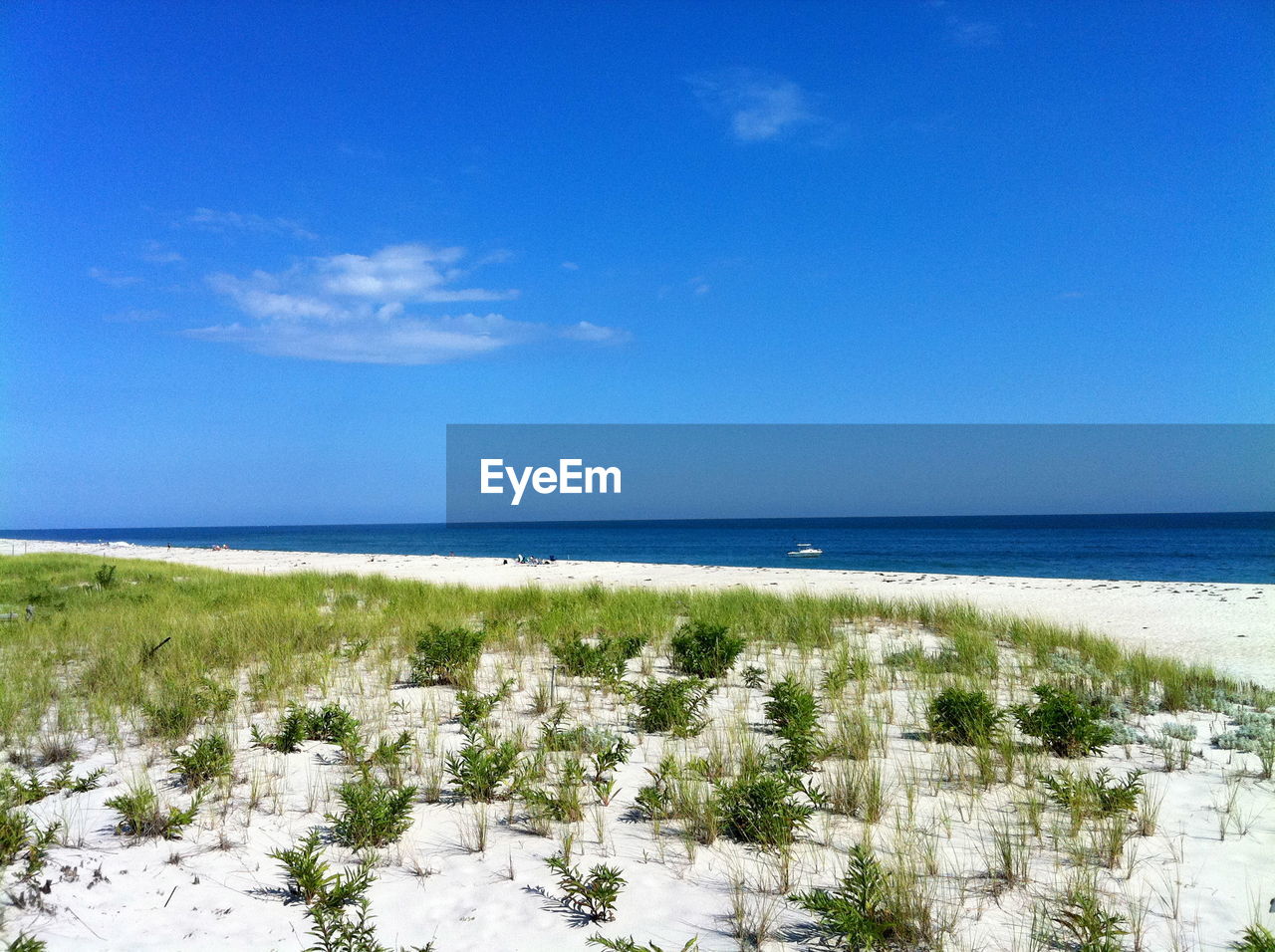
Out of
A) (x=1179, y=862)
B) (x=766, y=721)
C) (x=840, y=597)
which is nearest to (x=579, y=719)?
(x=766, y=721)

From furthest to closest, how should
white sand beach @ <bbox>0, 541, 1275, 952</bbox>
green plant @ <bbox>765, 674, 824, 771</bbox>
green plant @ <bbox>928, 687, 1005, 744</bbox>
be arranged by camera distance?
green plant @ <bbox>928, 687, 1005, 744</bbox> < green plant @ <bbox>765, 674, 824, 771</bbox> < white sand beach @ <bbox>0, 541, 1275, 952</bbox>

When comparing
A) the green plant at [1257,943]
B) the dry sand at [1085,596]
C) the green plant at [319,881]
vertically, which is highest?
the green plant at [1257,943]

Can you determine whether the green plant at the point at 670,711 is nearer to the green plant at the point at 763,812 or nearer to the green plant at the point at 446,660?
the green plant at the point at 763,812

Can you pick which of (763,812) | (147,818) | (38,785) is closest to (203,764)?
(147,818)

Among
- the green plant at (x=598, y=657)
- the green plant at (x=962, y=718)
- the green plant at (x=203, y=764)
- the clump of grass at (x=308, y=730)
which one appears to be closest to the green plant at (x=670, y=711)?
the green plant at (x=598, y=657)

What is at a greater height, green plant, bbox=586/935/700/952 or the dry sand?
green plant, bbox=586/935/700/952

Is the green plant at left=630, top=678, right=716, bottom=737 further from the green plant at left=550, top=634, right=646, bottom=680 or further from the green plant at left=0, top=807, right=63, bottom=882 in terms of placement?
the green plant at left=0, top=807, right=63, bottom=882

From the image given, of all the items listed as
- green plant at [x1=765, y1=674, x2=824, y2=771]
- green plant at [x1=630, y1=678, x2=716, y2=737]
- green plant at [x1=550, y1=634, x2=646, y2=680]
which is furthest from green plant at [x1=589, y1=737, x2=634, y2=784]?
green plant at [x1=550, y1=634, x2=646, y2=680]

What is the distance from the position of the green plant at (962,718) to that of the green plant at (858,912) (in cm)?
268

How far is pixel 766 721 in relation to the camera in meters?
6.09

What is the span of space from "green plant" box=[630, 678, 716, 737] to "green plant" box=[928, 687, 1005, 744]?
1914 mm

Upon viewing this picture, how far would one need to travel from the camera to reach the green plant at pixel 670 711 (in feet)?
18.7

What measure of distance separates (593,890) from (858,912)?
47.1 inches

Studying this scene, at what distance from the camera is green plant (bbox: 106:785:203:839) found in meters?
3.90
